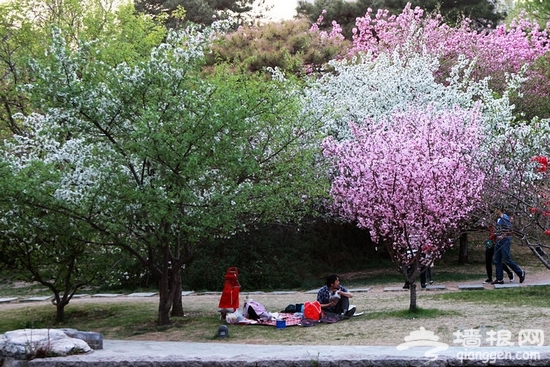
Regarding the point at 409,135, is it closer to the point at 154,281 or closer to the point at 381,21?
the point at 154,281

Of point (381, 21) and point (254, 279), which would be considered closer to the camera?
point (254, 279)

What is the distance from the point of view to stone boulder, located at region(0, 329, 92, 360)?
317 inches

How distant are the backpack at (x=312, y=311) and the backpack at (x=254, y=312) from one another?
618 mm

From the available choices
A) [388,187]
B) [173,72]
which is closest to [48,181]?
[173,72]

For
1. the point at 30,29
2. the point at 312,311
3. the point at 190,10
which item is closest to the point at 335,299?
the point at 312,311

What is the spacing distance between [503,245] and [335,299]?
451 cm

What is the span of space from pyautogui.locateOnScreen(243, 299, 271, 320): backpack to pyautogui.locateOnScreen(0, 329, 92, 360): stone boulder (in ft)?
11.3

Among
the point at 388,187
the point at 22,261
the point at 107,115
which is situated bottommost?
the point at 22,261

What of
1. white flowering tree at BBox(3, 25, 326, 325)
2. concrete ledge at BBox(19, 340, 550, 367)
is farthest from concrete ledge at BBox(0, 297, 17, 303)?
concrete ledge at BBox(19, 340, 550, 367)

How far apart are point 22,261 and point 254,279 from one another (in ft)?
19.6

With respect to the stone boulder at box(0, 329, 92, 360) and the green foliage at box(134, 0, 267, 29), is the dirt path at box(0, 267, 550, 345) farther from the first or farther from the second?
the green foliage at box(134, 0, 267, 29)

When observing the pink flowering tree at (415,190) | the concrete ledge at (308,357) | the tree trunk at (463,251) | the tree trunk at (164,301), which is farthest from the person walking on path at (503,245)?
the tree trunk at (164,301)

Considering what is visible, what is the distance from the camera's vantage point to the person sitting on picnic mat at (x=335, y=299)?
36.7 ft

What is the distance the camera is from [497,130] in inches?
661
